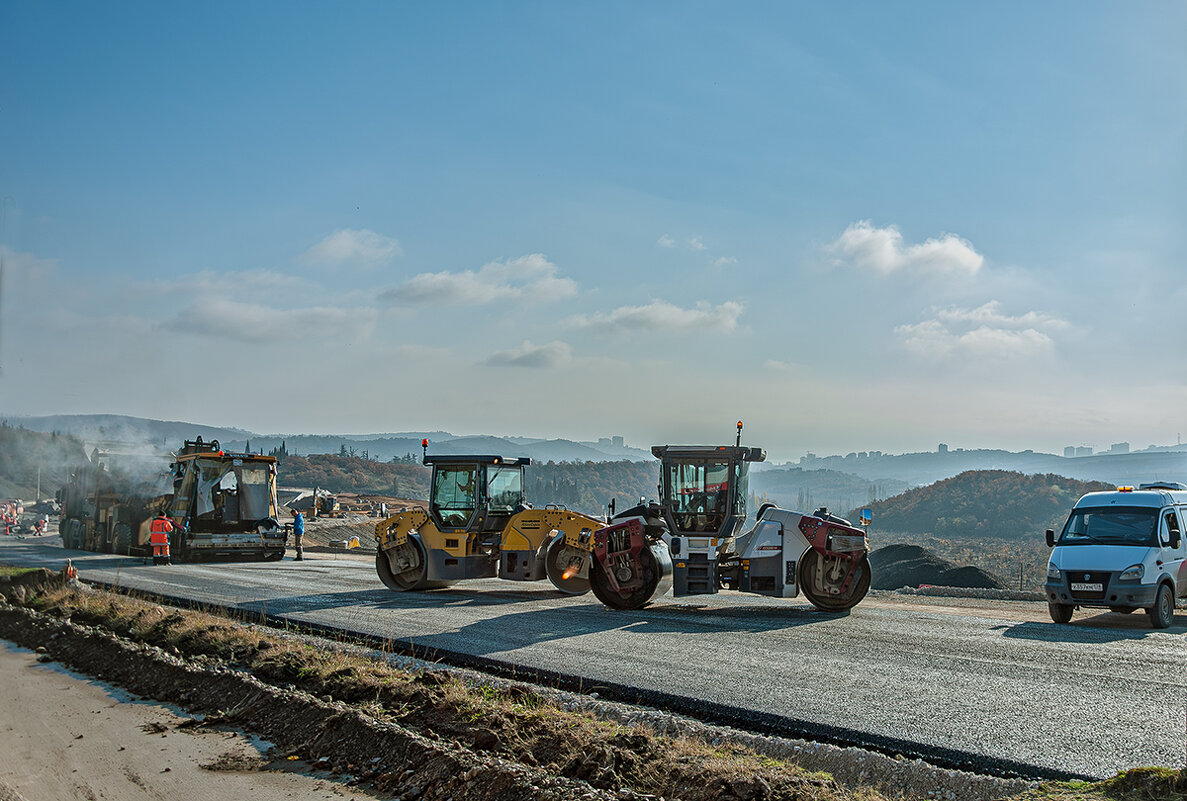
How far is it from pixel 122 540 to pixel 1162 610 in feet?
104

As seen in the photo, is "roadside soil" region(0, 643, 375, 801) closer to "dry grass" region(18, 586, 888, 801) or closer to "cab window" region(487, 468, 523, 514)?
"dry grass" region(18, 586, 888, 801)

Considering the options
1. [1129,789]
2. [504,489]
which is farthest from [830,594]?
[1129,789]

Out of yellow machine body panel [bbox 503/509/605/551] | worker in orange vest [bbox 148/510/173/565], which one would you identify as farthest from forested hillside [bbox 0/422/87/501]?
yellow machine body panel [bbox 503/509/605/551]

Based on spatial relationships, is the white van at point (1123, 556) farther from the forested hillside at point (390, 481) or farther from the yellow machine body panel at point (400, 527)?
the forested hillside at point (390, 481)

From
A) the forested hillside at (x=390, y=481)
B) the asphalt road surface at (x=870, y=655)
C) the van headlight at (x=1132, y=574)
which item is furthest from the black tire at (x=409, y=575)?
the forested hillside at (x=390, y=481)

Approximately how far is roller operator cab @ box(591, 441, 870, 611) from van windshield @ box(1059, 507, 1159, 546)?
366cm

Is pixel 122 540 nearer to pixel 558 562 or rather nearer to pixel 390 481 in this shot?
pixel 558 562

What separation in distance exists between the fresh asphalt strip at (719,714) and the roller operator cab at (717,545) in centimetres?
493

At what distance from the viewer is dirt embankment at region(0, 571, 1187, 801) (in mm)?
6602

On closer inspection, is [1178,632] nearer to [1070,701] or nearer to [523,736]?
[1070,701]

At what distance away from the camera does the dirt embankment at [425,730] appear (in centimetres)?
660

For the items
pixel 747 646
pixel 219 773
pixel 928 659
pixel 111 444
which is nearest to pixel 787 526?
pixel 747 646

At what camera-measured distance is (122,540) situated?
34.3 m

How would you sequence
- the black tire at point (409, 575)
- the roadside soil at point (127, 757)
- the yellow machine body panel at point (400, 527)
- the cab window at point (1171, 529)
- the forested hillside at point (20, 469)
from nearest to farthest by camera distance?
the roadside soil at point (127, 757) < the cab window at point (1171, 529) < the black tire at point (409, 575) < the yellow machine body panel at point (400, 527) < the forested hillside at point (20, 469)
